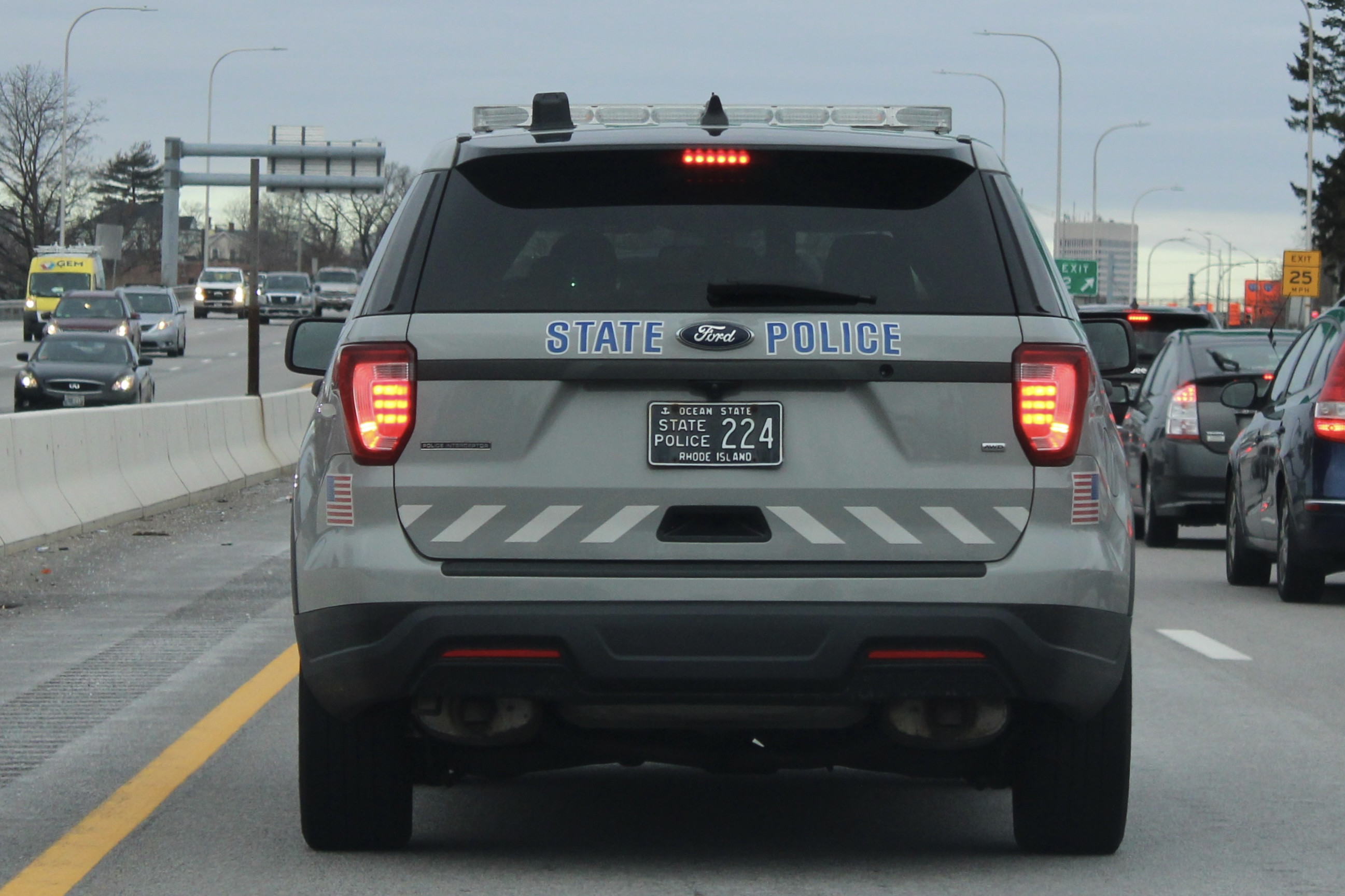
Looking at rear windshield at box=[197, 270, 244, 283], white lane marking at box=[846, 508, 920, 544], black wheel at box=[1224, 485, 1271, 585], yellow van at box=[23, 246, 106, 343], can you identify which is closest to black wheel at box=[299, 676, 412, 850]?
white lane marking at box=[846, 508, 920, 544]

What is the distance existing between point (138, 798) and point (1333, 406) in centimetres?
758

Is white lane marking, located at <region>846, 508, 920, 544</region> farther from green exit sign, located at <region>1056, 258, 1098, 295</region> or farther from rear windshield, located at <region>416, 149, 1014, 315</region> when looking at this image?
green exit sign, located at <region>1056, 258, 1098, 295</region>

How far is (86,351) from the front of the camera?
3566 cm

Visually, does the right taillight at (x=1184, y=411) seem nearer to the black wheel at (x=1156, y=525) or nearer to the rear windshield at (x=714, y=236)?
the black wheel at (x=1156, y=525)

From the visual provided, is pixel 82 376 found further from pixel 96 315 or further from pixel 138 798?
pixel 138 798

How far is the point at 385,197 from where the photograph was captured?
16412 centimetres

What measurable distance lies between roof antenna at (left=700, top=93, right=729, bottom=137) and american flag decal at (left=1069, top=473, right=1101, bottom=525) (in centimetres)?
120

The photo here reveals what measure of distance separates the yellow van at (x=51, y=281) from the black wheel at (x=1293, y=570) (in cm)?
5432

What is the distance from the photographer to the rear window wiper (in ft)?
16.8

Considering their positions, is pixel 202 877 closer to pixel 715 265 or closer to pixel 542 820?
pixel 542 820

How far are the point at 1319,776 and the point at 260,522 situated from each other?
12799 millimetres

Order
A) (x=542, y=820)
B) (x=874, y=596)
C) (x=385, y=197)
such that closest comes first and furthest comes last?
(x=874, y=596)
(x=542, y=820)
(x=385, y=197)

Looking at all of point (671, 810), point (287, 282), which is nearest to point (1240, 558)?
point (671, 810)

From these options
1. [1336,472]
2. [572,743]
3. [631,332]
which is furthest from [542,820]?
[1336,472]
